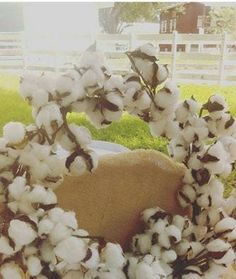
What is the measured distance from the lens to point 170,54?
247 centimetres

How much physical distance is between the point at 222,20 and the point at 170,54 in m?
0.66

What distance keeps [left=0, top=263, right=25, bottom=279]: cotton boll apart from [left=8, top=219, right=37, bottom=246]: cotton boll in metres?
0.04

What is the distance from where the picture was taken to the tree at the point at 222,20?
165 centimetres

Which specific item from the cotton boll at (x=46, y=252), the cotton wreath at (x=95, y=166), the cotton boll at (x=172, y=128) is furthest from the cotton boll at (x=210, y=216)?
the cotton boll at (x=46, y=252)

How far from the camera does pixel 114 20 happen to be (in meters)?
1.78

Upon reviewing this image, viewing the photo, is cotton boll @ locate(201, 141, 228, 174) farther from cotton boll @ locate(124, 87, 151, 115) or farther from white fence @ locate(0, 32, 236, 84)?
white fence @ locate(0, 32, 236, 84)

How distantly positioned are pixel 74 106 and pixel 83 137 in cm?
3

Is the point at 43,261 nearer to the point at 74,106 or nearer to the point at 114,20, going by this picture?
the point at 74,106

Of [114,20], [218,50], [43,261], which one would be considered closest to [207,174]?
[43,261]

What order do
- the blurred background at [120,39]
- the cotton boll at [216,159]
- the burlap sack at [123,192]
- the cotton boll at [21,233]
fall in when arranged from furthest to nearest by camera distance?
the blurred background at [120,39]
the burlap sack at [123,192]
the cotton boll at [216,159]
the cotton boll at [21,233]

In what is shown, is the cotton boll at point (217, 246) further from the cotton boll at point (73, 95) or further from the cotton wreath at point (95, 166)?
the cotton boll at point (73, 95)

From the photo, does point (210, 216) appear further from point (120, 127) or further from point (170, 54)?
point (170, 54)

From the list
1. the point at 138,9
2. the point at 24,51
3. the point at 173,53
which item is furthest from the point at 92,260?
the point at 173,53

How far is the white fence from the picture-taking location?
1.99m
